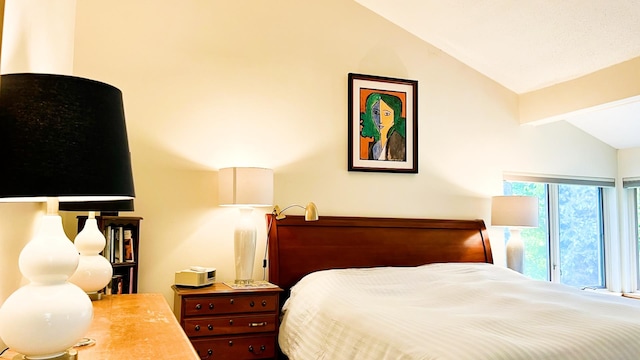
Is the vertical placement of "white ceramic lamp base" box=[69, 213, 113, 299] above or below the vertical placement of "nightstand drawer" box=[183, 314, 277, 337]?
above

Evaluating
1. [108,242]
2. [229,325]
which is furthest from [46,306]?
[229,325]

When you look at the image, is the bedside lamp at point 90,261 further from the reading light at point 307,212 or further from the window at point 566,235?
the window at point 566,235

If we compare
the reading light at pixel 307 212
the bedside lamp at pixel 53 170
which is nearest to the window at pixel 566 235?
the reading light at pixel 307 212

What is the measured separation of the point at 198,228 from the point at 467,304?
192 centimetres

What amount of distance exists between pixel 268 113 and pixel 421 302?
1.87 meters

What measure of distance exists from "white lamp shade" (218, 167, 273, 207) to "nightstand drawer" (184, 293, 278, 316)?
0.61m

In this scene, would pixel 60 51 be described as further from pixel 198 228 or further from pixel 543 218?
pixel 543 218

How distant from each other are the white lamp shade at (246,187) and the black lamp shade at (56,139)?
219 centimetres

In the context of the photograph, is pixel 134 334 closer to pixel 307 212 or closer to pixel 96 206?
pixel 96 206

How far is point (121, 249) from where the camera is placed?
298 centimetres

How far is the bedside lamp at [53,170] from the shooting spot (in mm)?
910

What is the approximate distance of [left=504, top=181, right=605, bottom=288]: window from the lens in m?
4.78

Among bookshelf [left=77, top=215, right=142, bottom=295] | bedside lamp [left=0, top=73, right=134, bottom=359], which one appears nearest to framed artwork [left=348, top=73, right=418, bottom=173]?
bookshelf [left=77, top=215, right=142, bottom=295]

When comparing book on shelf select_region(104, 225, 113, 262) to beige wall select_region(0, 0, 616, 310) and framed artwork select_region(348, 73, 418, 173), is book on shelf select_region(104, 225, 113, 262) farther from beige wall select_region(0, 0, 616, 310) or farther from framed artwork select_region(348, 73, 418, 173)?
framed artwork select_region(348, 73, 418, 173)
